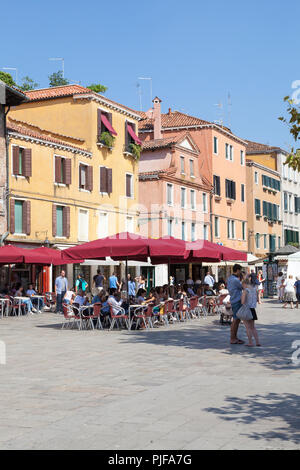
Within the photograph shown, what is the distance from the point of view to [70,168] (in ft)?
118

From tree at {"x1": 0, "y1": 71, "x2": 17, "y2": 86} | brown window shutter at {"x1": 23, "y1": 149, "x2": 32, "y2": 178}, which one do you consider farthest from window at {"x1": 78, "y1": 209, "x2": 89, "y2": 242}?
tree at {"x1": 0, "y1": 71, "x2": 17, "y2": 86}

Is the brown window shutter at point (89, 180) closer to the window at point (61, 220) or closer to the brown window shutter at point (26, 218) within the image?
the window at point (61, 220)

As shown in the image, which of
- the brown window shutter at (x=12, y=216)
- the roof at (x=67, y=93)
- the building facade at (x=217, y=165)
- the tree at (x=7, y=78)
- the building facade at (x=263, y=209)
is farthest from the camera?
the building facade at (x=263, y=209)

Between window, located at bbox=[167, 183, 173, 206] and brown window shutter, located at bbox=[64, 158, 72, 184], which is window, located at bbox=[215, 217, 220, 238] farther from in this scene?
brown window shutter, located at bbox=[64, 158, 72, 184]

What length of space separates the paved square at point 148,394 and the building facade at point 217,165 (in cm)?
3623

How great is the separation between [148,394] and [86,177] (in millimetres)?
29995

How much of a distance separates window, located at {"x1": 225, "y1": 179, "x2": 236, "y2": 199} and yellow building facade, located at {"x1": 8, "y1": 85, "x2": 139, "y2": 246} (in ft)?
41.0

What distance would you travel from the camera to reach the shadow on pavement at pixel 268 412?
609 centimetres

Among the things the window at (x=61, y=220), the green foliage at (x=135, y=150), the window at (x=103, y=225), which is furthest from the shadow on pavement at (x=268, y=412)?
the green foliage at (x=135, y=150)

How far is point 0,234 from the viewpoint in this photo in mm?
30578

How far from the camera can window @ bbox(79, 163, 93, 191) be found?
3722cm
